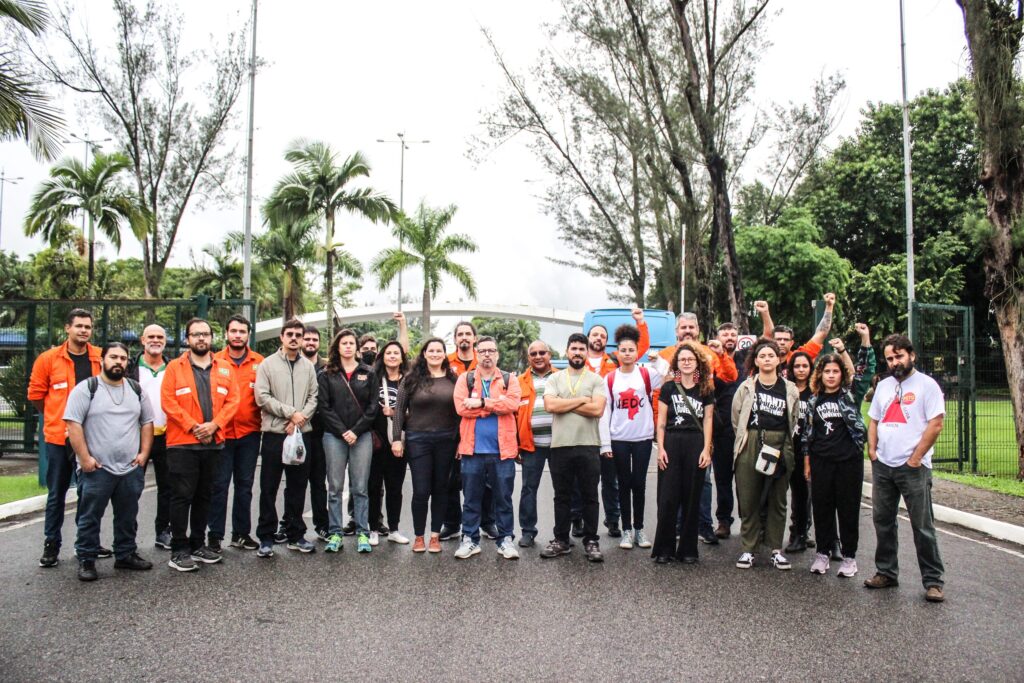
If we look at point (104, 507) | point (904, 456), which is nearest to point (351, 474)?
point (104, 507)

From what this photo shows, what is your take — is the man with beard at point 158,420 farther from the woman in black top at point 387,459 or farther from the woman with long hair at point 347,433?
the woman in black top at point 387,459

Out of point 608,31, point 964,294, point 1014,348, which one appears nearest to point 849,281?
point 964,294

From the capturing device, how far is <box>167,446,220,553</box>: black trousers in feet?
21.1

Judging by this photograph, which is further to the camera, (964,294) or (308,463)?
(964,294)

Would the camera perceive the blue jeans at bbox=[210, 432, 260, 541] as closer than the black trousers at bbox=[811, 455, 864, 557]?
No

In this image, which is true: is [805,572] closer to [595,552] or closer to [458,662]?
[595,552]

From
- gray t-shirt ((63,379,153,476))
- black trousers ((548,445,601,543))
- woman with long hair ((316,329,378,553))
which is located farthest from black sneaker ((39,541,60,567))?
A: black trousers ((548,445,601,543))

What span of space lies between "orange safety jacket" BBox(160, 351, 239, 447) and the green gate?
6150 millimetres

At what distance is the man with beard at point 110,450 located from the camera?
6.11 m

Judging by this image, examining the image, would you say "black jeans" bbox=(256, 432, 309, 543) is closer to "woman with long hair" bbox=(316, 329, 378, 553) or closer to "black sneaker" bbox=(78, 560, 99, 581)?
"woman with long hair" bbox=(316, 329, 378, 553)

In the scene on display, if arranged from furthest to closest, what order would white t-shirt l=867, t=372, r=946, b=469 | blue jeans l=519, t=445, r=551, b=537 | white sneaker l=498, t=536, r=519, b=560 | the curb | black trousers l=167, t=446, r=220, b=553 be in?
the curb
blue jeans l=519, t=445, r=551, b=537
white sneaker l=498, t=536, r=519, b=560
black trousers l=167, t=446, r=220, b=553
white t-shirt l=867, t=372, r=946, b=469

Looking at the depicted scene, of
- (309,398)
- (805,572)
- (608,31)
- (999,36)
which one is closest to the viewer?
(805,572)

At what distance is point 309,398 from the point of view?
23.4 ft

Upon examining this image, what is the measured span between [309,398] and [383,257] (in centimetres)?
2726
